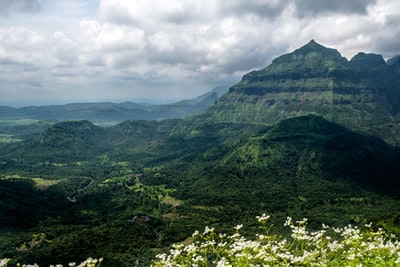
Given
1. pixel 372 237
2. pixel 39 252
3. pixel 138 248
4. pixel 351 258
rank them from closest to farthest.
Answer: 1. pixel 351 258
2. pixel 372 237
3. pixel 39 252
4. pixel 138 248

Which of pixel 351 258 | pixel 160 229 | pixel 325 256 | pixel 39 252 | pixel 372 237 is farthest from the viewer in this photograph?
pixel 160 229

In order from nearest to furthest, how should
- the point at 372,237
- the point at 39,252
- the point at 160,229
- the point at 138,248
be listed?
the point at 372,237 → the point at 39,252 → the point at 138,248 → the point at 160,229

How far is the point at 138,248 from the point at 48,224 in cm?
8055

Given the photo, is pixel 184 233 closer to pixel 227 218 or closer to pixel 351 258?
pixel 227 218

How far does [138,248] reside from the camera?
465 feet

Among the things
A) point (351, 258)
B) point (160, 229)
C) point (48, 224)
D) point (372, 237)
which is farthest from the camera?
point (48, 224)

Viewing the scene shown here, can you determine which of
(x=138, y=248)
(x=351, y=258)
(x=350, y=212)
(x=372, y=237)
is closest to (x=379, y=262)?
(x=351, y=258)

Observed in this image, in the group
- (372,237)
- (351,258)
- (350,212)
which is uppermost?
(351,258)

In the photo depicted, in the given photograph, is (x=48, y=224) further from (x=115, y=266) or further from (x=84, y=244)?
(x=115, y=266)

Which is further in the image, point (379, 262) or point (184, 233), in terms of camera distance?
point (184, 233)

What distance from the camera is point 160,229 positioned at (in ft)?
582

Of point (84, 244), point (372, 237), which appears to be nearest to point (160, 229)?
point (84, 244)

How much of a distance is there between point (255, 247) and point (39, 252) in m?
144

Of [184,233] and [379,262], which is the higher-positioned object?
[379,262]
